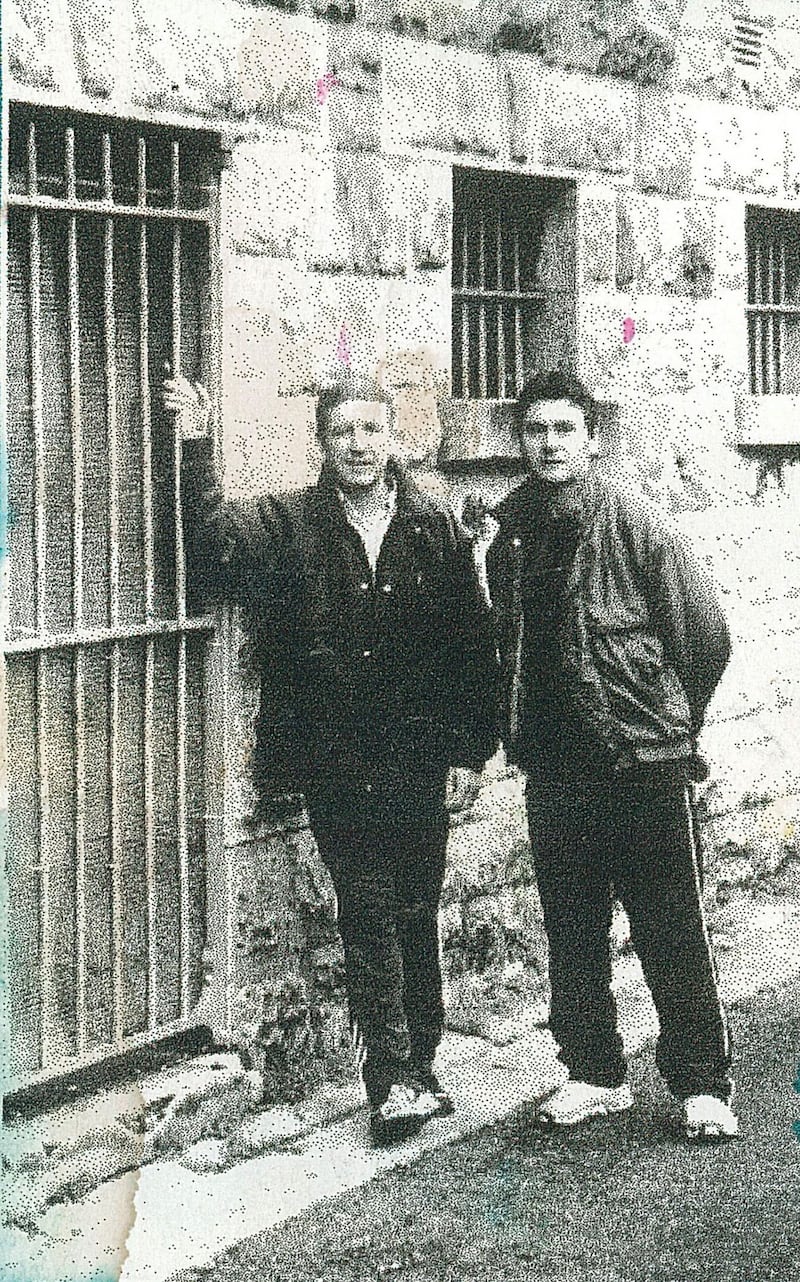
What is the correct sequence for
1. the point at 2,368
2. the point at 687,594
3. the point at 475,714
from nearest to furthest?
the point at 2,368 < the point at 475,714 < the point at 687,594

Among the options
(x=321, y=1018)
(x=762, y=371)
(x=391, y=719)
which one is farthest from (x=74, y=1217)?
(x=762, y=371)

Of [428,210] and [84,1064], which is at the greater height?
[428,210]

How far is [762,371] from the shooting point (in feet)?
16.4

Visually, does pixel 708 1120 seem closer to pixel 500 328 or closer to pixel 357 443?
pixel 357 443

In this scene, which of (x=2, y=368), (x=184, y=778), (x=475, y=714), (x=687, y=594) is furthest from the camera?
(x=687, y=594)

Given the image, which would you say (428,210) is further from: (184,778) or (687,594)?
(184,778)

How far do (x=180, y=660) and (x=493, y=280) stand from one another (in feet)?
4.79

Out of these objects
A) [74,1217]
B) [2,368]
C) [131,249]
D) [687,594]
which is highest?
[131,249]

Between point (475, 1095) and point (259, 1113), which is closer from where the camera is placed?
point (259, 1113)

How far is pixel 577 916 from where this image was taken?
15.2 feet

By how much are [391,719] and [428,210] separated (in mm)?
1435

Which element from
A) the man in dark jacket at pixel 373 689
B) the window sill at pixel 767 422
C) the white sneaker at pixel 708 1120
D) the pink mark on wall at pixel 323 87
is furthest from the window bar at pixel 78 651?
the window sill at pixel 767 422

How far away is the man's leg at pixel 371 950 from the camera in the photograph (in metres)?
4.26

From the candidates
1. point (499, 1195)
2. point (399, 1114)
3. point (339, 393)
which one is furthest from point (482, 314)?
point (499, 1195)
